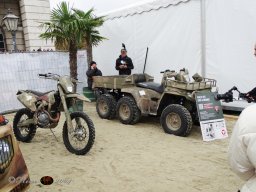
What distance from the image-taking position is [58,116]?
5.28m

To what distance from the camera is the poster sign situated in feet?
18.3

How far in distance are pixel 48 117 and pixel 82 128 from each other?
27.7 inches

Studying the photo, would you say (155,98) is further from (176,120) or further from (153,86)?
(176,120)

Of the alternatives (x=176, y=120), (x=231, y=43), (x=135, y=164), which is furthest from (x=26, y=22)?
(x=135, y=164)

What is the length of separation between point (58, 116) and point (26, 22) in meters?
10.9

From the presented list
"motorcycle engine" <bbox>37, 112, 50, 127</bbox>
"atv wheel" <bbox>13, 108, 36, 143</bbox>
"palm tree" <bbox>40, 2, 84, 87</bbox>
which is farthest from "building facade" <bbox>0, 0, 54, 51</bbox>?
"motorcycle engine" <bbox>37, 112, 50, 127</bbox>

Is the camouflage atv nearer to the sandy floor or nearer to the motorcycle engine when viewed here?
the sandy floor

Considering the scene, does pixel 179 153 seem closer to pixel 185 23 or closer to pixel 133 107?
pixel 133 107

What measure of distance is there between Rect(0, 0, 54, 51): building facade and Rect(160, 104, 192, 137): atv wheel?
34.2ft

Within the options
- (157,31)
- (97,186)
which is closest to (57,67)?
(157,31)

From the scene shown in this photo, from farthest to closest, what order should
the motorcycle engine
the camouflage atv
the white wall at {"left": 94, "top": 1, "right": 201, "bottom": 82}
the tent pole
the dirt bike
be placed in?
the white wall at {"left": 94, "top": 1, "right": 201, "bottom": 82} → the tent pole → the camouflage atv → the motorcycle engine → the dirt bike

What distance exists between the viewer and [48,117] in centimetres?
515

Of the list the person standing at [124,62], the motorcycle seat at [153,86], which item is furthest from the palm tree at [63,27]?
the motorcycle seat at [153,86]

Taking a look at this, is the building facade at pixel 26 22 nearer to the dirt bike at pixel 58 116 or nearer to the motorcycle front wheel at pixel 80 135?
the dirt bike at pixel 58 116
